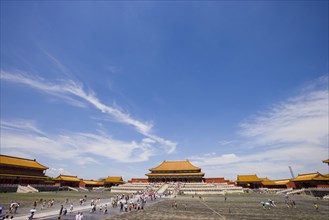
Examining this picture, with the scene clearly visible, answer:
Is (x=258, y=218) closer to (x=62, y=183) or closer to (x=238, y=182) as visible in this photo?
(x=238, y=182)

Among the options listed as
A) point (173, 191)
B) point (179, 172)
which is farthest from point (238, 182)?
point (173, 191)

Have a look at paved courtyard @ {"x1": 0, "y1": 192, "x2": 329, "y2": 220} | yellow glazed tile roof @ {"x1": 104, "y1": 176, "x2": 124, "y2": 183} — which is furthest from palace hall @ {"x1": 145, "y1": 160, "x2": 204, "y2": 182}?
paved courtyard @ {"x1": 0, "y1": 192, "x2": 329, "y2": 220}

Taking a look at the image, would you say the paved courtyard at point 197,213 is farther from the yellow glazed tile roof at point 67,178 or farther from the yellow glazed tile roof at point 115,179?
the yellow glazed tile roof at point 115,179

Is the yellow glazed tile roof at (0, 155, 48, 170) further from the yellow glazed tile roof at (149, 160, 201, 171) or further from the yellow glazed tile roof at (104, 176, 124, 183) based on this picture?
the yellow glazed tile roof at (149, 160, 201, 171)

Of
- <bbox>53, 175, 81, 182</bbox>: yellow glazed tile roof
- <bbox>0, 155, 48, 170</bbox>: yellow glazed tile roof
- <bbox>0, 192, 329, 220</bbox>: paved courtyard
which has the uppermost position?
<bbox>0, 155, 48, 170</bbox>: yellow glazed tile roof

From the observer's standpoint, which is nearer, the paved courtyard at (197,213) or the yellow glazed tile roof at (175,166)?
the paved courtyard at (197,213)

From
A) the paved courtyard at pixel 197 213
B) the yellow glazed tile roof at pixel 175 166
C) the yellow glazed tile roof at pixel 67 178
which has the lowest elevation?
the paved courtyard at pixel 197 213

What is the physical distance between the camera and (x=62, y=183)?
6950 cm

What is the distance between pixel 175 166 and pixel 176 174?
20.3 ft

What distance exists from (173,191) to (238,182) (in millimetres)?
33901

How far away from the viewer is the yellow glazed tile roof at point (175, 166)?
69.7 metres

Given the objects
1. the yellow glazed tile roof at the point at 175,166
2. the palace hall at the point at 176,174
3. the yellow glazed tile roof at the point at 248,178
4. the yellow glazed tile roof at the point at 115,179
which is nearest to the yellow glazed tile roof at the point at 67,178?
the yellow glazed tile roof at the point at 115,179

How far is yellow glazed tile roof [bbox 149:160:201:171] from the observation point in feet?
229

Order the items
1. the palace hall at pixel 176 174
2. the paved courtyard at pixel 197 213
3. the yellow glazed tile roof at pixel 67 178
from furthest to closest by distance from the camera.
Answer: the yellow glazed tile roof at pixel 67 178 < the palace hall at pixel 176 174 < the paved courtyard at pixel 197 213
